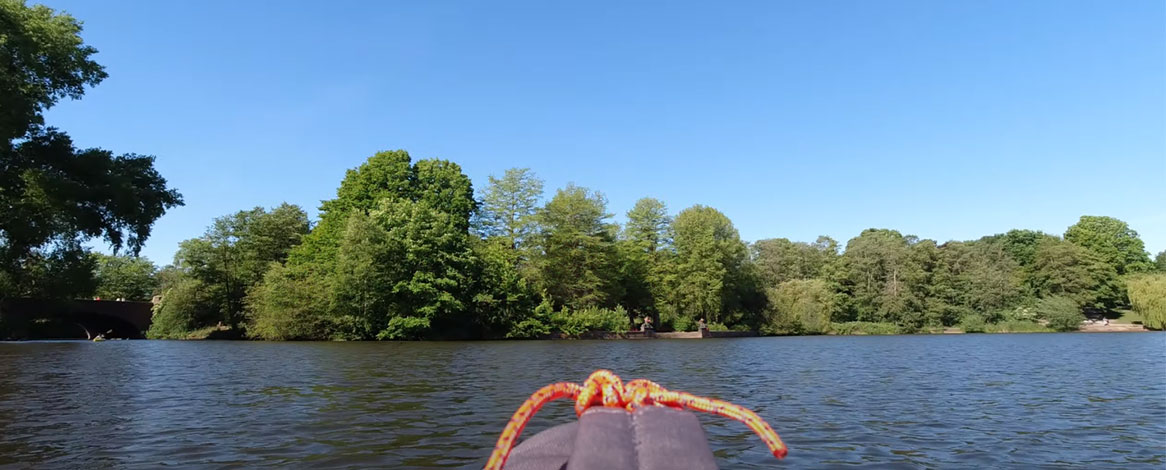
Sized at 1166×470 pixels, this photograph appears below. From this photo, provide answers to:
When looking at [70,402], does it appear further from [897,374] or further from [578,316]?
[578,316]

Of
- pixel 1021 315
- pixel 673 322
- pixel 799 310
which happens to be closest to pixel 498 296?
pixel 673 322

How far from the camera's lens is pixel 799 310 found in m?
60.7

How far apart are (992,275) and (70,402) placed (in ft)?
248

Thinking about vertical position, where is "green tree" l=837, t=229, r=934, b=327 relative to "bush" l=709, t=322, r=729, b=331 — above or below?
above

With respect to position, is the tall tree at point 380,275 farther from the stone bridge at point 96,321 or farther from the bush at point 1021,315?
the bush at point 1021,315

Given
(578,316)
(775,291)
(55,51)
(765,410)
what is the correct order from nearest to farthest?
(765,410) < (55,51) < (578,316) < (775,291)

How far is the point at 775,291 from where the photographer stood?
6278 centimetres

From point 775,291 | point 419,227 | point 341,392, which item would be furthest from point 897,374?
point 775,291

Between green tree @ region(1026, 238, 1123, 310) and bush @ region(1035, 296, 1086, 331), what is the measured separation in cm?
626

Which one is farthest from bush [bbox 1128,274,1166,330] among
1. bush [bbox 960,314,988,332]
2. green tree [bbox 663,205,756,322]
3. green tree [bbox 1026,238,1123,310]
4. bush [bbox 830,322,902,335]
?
green tree [bbox 663,205,756,322]

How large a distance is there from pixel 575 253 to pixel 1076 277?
5544 centimetres

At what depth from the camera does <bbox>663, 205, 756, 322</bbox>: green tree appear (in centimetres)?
5778

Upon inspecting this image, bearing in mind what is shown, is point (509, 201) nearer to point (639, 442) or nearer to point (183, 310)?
point (183, 310)

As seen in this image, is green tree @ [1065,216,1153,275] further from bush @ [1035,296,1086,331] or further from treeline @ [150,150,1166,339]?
bush @ [1035,296,1086,331]
